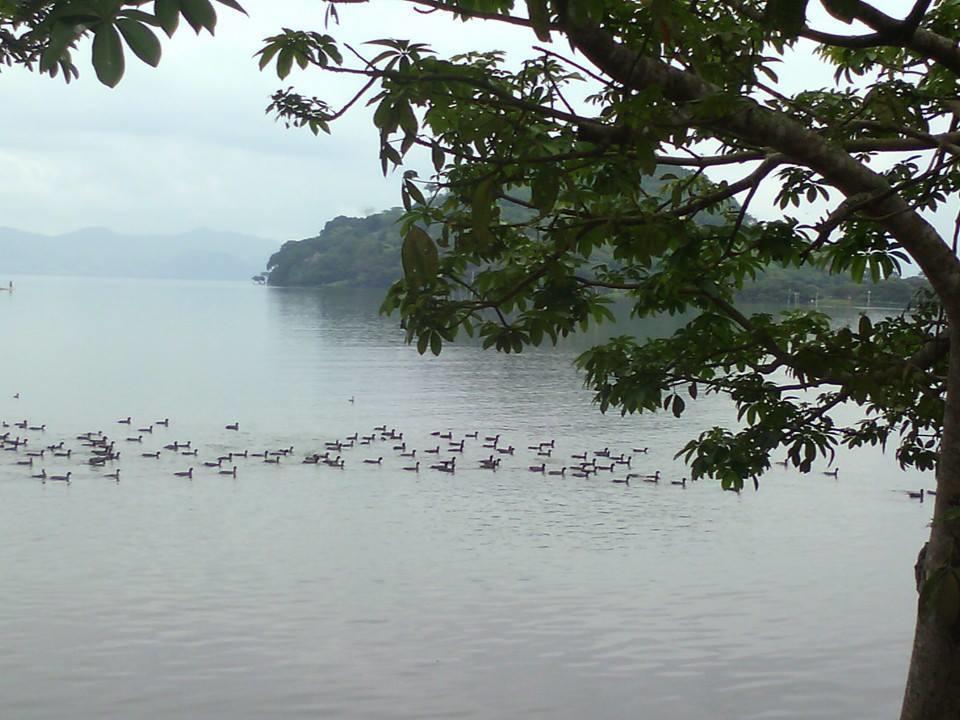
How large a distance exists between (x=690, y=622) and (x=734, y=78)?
834 inches

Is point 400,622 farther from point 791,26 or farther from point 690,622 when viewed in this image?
point 791,26

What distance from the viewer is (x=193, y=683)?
21.5 meters

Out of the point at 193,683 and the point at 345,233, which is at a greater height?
the point at 345,233

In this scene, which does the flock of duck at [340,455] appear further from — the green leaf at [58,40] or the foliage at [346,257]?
the foliage at [346,257]

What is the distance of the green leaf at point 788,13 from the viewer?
136 inches

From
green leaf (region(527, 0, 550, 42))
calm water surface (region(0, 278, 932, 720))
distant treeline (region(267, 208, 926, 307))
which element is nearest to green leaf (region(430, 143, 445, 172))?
green leaf (region(527, 0, 550, 42))

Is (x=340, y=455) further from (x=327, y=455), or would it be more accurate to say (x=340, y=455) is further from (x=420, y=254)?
(x=420, y=254)

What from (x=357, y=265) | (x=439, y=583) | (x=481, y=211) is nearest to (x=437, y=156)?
(x=481, y=211)

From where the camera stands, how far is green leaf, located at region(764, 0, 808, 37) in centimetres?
347

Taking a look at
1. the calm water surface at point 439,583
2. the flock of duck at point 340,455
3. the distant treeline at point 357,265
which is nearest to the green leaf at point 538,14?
the calm water surface at point 439,583

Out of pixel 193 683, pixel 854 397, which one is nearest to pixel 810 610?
pixel 193 683

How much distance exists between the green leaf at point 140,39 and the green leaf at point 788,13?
1.90m

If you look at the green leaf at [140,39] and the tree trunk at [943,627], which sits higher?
the green leaf at [140,39]

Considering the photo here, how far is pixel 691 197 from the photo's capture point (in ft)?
25.1
